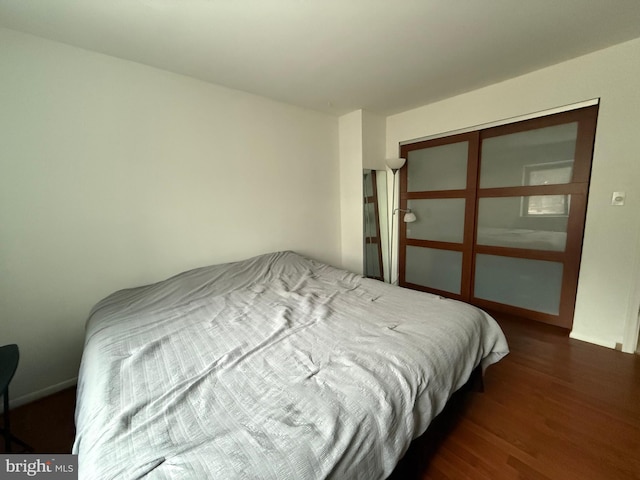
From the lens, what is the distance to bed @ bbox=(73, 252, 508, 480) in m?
0.78

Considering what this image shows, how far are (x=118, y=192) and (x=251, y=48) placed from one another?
4.92ft

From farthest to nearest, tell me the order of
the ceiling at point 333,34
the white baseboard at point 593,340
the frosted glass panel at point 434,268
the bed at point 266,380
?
the frosted glass panel at point 434,268 → the white baseboard at point 593,340 → the ceiling at point 333,34 → the bed at point 266,380

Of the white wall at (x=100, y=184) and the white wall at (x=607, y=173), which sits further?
the white wall at (x=607, y=173)

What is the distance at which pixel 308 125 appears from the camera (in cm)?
315

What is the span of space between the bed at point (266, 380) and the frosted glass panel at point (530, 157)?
177 cm

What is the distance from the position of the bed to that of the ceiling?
5.93 feet

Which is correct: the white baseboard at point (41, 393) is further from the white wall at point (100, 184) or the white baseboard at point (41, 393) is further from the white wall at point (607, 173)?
the white wall at point (607, 173)

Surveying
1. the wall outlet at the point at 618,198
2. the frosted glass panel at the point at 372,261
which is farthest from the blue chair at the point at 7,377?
the wall outlet at the point at 618,198

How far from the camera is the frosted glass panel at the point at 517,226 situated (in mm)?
2484

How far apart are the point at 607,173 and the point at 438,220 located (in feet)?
4.89

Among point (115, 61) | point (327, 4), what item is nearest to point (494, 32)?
point (327, 4)

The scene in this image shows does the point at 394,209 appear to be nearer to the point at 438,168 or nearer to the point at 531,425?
the point at 438,168

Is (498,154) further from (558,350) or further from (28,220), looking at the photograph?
(28,220)

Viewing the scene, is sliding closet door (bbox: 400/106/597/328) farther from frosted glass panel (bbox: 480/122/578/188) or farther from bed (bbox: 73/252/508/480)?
bed (bbox: 73/252/508/480)
